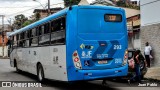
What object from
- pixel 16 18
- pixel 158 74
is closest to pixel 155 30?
pixel 158 74

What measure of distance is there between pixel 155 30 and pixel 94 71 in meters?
10.4

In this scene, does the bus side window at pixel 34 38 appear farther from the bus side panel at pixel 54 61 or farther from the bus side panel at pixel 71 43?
the bus side panel at pixel 71 43

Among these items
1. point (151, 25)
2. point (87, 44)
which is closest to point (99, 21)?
point (87, 44)

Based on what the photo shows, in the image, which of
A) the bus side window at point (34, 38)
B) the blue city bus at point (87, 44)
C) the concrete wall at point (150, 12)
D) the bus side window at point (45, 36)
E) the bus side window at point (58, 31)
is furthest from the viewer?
the concrete wall at point (150, 12)

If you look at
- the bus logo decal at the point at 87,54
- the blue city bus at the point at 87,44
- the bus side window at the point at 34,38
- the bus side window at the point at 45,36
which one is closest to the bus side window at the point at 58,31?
the blue city bus at the point at 87,44

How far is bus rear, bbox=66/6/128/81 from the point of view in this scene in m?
10.5

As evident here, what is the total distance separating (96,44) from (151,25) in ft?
33.9

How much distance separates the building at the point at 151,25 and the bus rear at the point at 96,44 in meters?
8.67

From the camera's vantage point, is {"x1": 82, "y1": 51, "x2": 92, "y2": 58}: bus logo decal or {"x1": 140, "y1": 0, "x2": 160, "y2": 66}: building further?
{"x1": 140, "y1": 0, "x2": 160, "y2": 66}: building

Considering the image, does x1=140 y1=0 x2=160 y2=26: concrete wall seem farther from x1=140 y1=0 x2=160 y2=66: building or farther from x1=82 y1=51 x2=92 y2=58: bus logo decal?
x1=82 y1=51 x2=92 y2=58: bus logo decal

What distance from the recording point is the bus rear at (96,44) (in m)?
10.5

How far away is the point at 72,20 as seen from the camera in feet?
34.9

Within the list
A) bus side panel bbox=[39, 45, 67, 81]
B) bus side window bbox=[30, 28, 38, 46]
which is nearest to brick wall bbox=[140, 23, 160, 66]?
bus side window bbox=[30, 28, 38, 46]

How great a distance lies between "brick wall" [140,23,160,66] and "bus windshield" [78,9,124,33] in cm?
877
